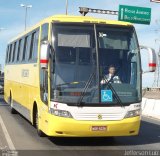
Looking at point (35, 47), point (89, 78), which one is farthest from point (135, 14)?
point (89, 78)

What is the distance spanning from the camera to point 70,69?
11867 millimetres

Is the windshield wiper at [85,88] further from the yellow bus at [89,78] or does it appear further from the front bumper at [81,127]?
the front bumper at [81,127]

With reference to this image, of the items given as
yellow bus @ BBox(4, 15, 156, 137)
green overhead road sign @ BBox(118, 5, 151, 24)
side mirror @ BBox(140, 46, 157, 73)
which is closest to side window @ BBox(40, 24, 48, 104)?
yellow bus @ BBox(4, 15, 156, 137)

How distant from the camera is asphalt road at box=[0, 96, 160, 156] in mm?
11123

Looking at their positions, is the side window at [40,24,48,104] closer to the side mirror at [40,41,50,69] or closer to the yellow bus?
the yellow bus

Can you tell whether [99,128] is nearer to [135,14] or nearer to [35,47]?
[35,47]

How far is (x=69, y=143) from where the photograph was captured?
12508mm

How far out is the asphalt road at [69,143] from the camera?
36.5ft

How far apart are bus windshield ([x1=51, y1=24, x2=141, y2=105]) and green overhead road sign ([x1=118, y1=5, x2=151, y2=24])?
23251mm

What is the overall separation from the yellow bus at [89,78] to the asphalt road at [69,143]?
37 cm

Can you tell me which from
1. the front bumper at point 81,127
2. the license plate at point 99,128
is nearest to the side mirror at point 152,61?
the front bumper at point 81,127

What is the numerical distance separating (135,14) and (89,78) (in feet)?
80.6

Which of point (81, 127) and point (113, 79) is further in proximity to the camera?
point (113, 79)

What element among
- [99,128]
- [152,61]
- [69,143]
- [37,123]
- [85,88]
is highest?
[152,61]
